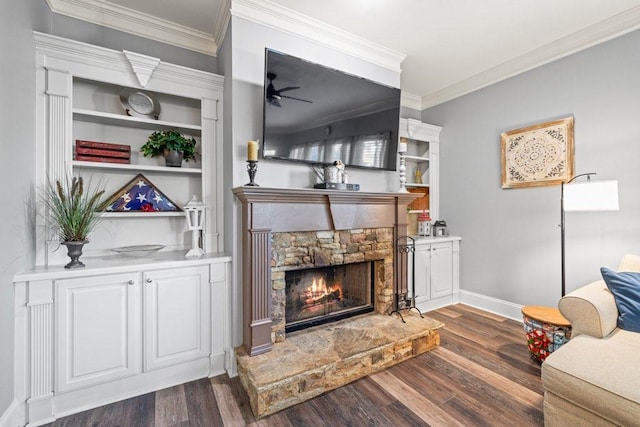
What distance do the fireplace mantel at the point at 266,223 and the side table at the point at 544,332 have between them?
1608 mm

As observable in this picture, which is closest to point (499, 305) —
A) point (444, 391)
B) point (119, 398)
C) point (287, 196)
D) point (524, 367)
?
point (524, 367)

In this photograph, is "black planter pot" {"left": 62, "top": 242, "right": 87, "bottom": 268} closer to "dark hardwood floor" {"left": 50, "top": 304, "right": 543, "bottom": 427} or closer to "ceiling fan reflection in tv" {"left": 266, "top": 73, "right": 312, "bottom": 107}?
"dark hardwood floor" {"left": 50, "top": 304, "right": 543, "bottom": 427}

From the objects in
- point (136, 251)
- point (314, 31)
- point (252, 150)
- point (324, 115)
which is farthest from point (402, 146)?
point (136, 251)

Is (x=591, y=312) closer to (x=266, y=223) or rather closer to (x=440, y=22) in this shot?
(x=266, y=223)

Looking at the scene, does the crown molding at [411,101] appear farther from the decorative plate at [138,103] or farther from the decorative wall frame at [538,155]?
the decorative plate at [138,103]

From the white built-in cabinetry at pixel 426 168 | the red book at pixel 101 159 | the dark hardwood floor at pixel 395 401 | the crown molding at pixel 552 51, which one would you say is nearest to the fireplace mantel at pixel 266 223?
the dark hardwood floor at pixel 395 401

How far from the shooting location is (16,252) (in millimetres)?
1561

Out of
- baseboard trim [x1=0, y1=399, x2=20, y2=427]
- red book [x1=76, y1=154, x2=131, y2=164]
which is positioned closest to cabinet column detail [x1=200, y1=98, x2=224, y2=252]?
red book [x1=76, y1=154, x2=131, y2=164]

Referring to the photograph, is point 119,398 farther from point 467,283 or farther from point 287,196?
point 467,283

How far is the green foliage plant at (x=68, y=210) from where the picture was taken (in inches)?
67.4

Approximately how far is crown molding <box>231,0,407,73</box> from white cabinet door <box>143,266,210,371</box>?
1.96 meters

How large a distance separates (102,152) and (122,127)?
325mm

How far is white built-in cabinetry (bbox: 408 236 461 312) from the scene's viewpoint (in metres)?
3.16

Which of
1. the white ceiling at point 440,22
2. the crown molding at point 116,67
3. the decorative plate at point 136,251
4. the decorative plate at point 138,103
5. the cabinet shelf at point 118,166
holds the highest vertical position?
the white ceiling at point 440,22
